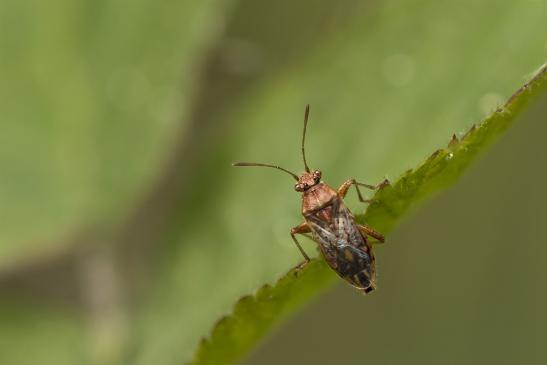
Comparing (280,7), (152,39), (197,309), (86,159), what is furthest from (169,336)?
(280,7)

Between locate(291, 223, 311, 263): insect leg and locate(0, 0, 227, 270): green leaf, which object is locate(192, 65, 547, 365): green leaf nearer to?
locate(291, 223, 311, 263): insect leg

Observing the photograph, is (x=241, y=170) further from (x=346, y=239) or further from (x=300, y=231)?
(x=346, y=239)

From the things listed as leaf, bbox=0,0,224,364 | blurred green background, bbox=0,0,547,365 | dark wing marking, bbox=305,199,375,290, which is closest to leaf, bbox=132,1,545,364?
blurred green background, bbox=0,0,547,365

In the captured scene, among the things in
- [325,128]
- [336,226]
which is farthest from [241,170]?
[336,226]

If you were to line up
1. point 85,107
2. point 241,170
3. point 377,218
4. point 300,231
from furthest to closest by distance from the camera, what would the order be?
point 85,107
point 241,170
point 300,231
point 377,218

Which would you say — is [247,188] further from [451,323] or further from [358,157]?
[451,323]
